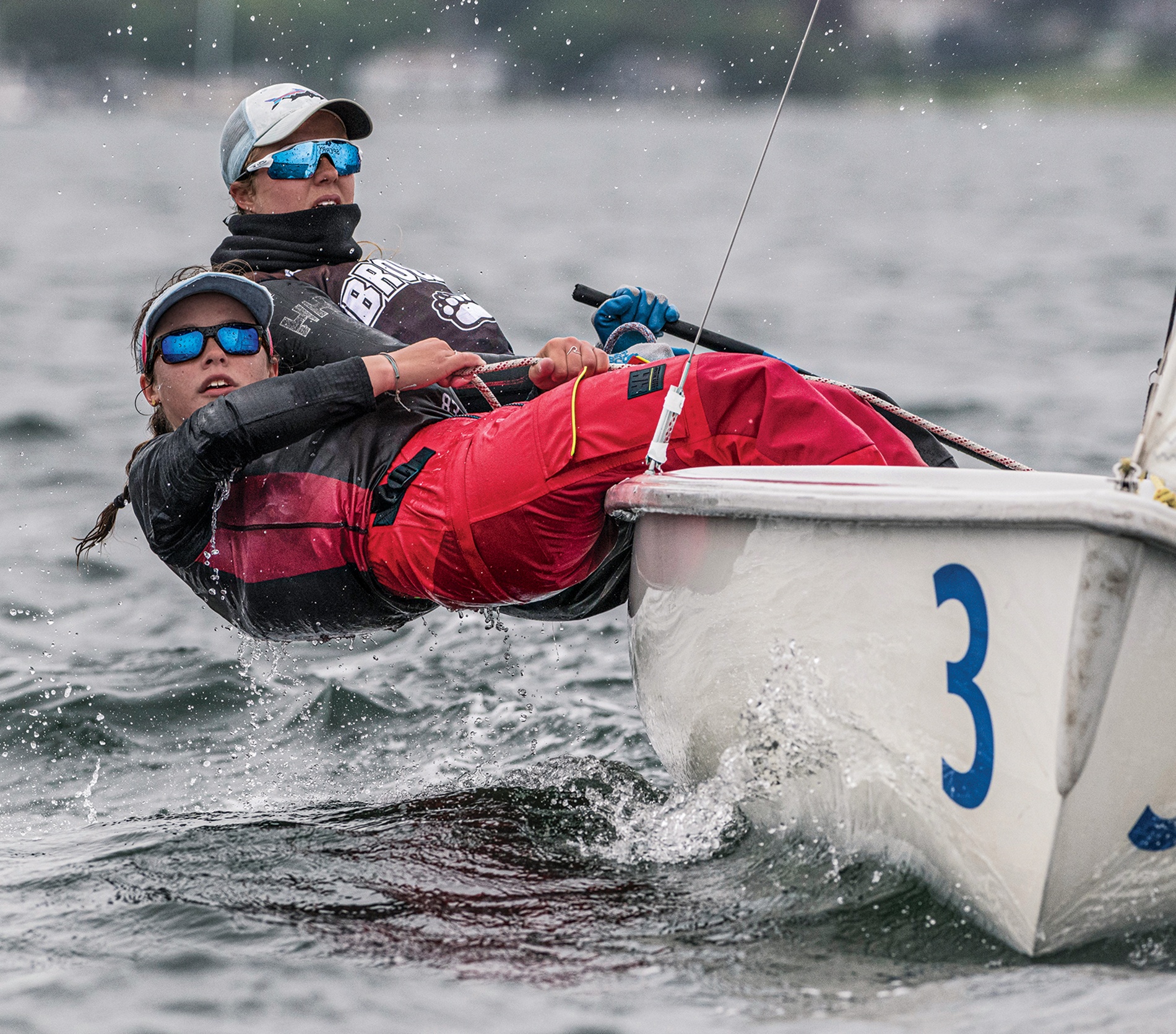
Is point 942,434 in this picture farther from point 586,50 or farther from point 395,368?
point 586,50

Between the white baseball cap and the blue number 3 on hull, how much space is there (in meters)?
2.29

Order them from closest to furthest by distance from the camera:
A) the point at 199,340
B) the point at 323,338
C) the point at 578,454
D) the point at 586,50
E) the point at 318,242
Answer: the point at 578,454 < the point at 199,340 < the point at 323,338 < the point at 318,242 < the point at 586,50

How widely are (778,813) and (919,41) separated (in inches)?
2217

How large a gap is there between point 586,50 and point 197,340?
162 feet

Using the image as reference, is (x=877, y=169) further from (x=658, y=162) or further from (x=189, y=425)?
(x=189, y=425)

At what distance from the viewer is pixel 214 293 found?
3770mm

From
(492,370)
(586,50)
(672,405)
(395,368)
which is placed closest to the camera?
(672,405)

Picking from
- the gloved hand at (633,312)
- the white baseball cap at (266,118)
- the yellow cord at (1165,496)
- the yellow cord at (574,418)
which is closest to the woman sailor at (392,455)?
the yellow cord at (574,418)

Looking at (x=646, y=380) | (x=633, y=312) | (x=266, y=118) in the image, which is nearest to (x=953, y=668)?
(x=646, y=380)

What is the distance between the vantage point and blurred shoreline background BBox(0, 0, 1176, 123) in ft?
160

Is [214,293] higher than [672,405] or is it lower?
higher

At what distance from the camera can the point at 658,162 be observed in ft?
166

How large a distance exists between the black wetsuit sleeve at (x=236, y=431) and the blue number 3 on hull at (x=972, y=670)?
1466 millimetres

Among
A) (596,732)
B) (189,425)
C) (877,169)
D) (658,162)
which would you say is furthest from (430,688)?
(658,162)
